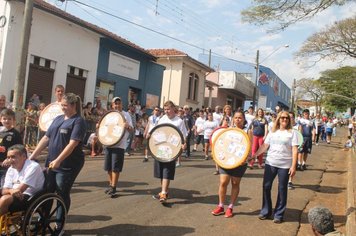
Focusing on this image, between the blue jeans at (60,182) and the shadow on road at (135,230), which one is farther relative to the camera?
the shadow on road at (135,230)

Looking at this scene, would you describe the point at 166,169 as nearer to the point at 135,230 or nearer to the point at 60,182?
the point at 135,230

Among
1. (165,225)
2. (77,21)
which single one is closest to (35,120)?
(77,21)

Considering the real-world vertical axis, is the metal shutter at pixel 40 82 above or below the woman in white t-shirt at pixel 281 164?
above

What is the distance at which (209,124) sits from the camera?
13.7 meters

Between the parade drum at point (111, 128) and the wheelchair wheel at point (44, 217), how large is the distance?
2.56 metres

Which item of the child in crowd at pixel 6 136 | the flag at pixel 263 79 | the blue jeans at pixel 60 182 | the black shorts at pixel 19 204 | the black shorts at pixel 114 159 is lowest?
the black shorts at pixel 19 204

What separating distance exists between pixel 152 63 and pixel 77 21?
25.8 ft

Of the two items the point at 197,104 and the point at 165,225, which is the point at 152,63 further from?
the point at 165,225

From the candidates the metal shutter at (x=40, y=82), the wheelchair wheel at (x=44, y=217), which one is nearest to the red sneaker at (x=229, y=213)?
the wheelchair wheel at (x=44, y=217)

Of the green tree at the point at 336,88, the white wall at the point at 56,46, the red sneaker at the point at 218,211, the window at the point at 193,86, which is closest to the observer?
the red sneaker at the point at 218,211

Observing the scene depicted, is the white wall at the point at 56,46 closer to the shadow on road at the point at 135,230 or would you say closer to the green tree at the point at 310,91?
the shadow on road at the point at 135,230

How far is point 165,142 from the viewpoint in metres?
7.64

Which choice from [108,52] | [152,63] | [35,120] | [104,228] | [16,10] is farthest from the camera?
[152,63]

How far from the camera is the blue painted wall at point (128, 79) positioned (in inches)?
786
